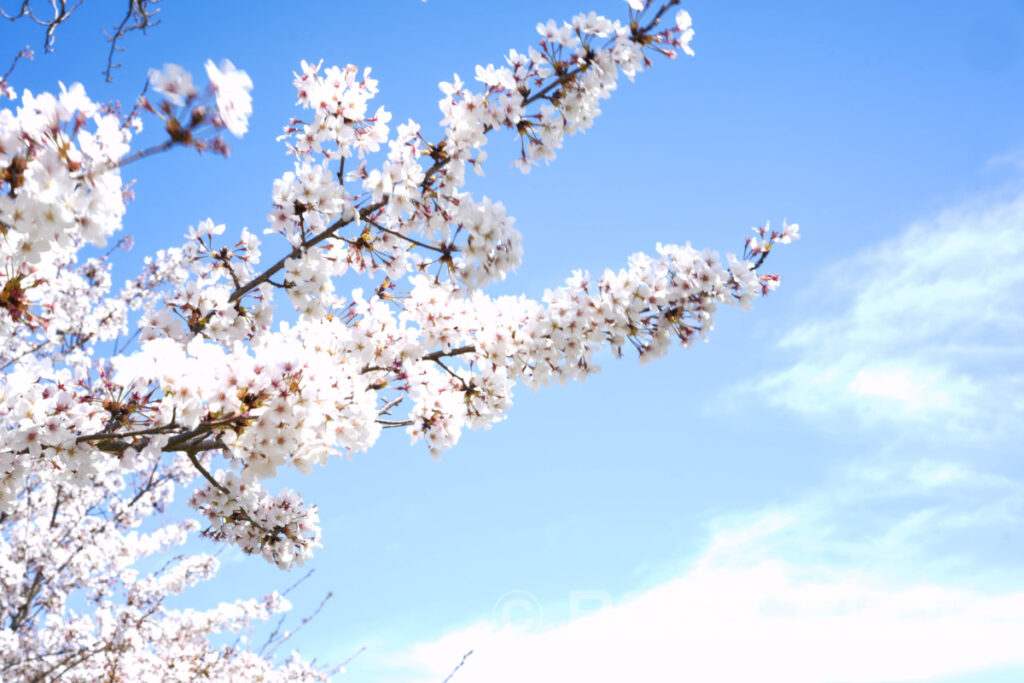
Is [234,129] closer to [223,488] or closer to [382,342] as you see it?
[382,342]

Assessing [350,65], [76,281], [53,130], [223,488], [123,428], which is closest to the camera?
[53,130]

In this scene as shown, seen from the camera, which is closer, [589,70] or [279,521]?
[589,70]

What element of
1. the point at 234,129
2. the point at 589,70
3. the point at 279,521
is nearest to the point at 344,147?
the point at 589,70

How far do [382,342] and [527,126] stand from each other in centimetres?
168

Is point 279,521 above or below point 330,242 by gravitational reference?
below

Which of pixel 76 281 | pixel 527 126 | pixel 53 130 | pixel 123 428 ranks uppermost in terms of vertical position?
pixel 76 281

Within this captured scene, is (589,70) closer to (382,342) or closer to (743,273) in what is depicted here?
(743,273)

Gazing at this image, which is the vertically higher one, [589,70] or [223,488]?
[589,70]

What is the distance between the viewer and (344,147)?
420cm

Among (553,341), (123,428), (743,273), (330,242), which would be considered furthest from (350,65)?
(743,273)

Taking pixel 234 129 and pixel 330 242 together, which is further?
pixel 330 242

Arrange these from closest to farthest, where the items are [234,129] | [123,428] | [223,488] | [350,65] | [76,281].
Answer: [234,129] < [123,428] < [350,65] < [223,488] < [76,281]

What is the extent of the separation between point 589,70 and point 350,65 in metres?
1.44

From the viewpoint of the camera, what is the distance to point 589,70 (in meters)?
4.13
